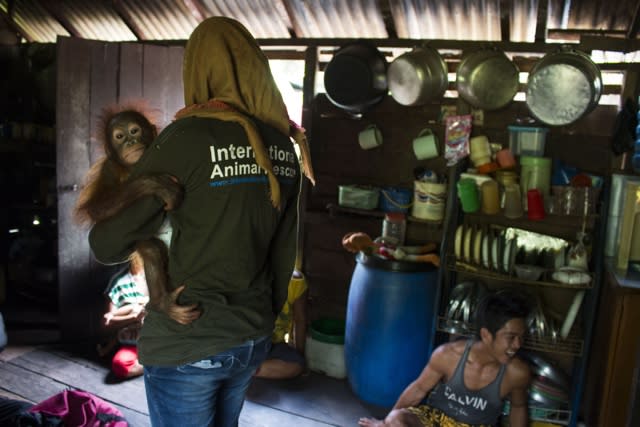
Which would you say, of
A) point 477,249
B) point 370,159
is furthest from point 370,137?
point 477,249

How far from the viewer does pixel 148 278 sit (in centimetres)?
154

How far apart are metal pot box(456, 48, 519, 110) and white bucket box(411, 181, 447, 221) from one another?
0.54 meters

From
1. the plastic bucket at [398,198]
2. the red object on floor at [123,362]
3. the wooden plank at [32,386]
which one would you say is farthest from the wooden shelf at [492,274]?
the red object on floor at [123,362]

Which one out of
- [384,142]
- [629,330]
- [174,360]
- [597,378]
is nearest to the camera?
[174,360]

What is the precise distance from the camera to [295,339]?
3656 millimetres

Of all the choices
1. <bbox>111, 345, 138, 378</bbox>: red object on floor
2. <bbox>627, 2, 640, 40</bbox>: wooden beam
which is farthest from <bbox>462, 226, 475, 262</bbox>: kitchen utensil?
<bbox>111, 345, 138, 378</bbox>: red object on floor

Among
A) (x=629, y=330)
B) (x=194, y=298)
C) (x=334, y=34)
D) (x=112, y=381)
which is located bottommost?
(x=112, y=381)

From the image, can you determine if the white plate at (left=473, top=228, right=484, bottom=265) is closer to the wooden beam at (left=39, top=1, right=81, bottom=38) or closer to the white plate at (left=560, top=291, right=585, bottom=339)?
the white plate at (left=560, top=291, right=585, bottom=339)

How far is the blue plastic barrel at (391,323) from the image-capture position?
10.2ft

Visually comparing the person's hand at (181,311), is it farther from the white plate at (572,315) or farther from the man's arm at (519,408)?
the white plate at (572,315)

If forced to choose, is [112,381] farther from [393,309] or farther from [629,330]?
[629,330]

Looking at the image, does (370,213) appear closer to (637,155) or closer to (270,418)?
(270,418)

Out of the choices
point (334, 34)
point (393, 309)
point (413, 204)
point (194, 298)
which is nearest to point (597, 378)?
point (393, 309)

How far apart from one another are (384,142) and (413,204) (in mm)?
501
